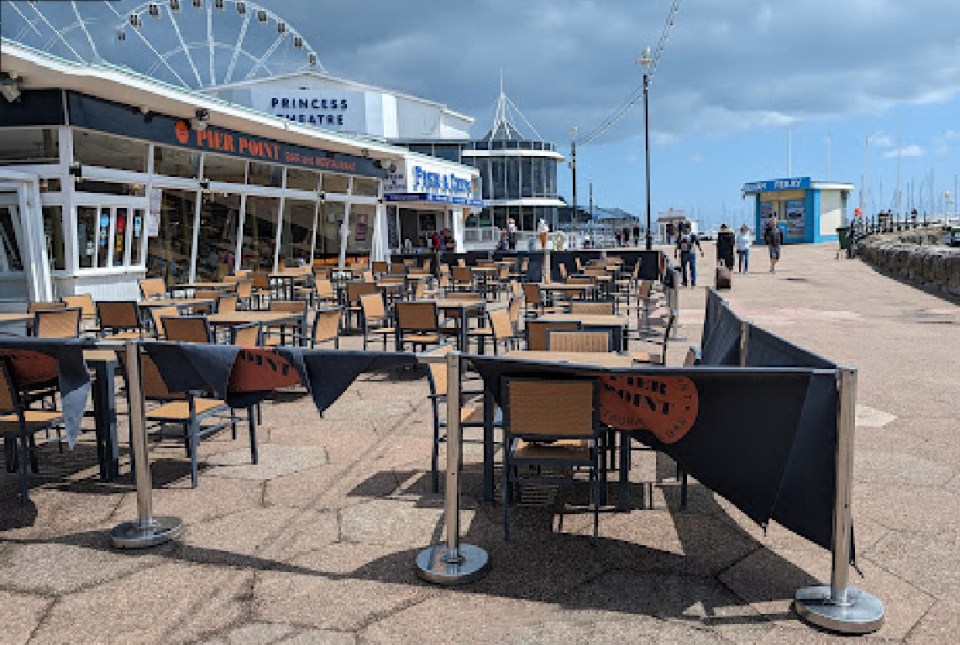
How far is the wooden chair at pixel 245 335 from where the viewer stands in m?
6.61

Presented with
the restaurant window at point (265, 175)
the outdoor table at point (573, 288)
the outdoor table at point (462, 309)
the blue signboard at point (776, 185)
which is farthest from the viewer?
the blue signboard at point (776, 185)

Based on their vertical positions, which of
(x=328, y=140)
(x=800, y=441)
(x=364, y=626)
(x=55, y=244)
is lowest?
(x=364, y=626)

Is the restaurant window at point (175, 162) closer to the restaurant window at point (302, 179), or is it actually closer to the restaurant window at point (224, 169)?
the restaurant window at point (224, 169)

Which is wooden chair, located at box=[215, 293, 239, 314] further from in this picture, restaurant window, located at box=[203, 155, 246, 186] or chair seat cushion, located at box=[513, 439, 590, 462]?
restaurant window, located at box=[203, 155, 246, 186]

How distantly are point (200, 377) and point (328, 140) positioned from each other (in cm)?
1895

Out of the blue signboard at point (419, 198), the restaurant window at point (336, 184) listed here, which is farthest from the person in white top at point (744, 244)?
the restaurant window at point (336, 184)

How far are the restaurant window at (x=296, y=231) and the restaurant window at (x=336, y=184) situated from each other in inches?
36.4

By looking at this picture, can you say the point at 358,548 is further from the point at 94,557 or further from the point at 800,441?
the point at 800,441

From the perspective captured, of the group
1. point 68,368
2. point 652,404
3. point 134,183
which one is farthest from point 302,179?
point 652,404

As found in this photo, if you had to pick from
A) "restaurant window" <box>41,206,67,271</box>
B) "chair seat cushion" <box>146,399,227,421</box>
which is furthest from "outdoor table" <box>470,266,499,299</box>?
"chair seat cushion" <box>146,399,227,421</box>

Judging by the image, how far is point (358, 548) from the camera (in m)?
4.24

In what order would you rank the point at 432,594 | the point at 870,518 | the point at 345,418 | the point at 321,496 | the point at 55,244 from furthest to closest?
the point at 55,244
the point at 345,418
the point at 321,496
the point at 870,518
the point at 432,594

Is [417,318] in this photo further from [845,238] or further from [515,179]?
[515,179]

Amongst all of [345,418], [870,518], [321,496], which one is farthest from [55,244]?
[870,518]
